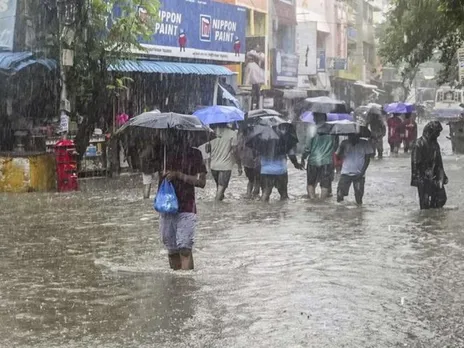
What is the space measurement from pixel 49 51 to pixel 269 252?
9.95 meters

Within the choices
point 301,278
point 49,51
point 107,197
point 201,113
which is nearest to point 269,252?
point 301,278

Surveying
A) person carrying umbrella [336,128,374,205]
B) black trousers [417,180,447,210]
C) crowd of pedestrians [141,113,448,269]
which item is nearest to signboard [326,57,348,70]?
crowd of pedestrians [141,113,448,269]

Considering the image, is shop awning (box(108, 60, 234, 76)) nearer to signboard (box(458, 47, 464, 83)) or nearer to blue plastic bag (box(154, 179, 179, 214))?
signboard (box(458, 47, 464, 83))

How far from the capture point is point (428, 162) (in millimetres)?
13188

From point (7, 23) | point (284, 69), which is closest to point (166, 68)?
point (7, 23)

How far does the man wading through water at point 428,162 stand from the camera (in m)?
13.1

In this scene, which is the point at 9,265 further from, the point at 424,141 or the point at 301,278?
the point at 424,141

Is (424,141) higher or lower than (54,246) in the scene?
higher

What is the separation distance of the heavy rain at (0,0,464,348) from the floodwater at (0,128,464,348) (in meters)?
0.03

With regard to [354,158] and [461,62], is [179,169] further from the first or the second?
[461,62]

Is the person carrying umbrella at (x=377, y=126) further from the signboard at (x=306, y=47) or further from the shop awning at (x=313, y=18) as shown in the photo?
the shop awning at (x=313, y=18)

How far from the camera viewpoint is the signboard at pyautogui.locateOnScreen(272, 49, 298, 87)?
3406 centimetres

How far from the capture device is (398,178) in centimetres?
2012

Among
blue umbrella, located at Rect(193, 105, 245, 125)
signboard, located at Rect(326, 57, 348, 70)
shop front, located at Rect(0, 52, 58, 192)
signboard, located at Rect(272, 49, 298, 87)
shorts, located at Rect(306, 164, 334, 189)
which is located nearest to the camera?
blue umbrella, located at Rect(193, 105, 245, 125)
